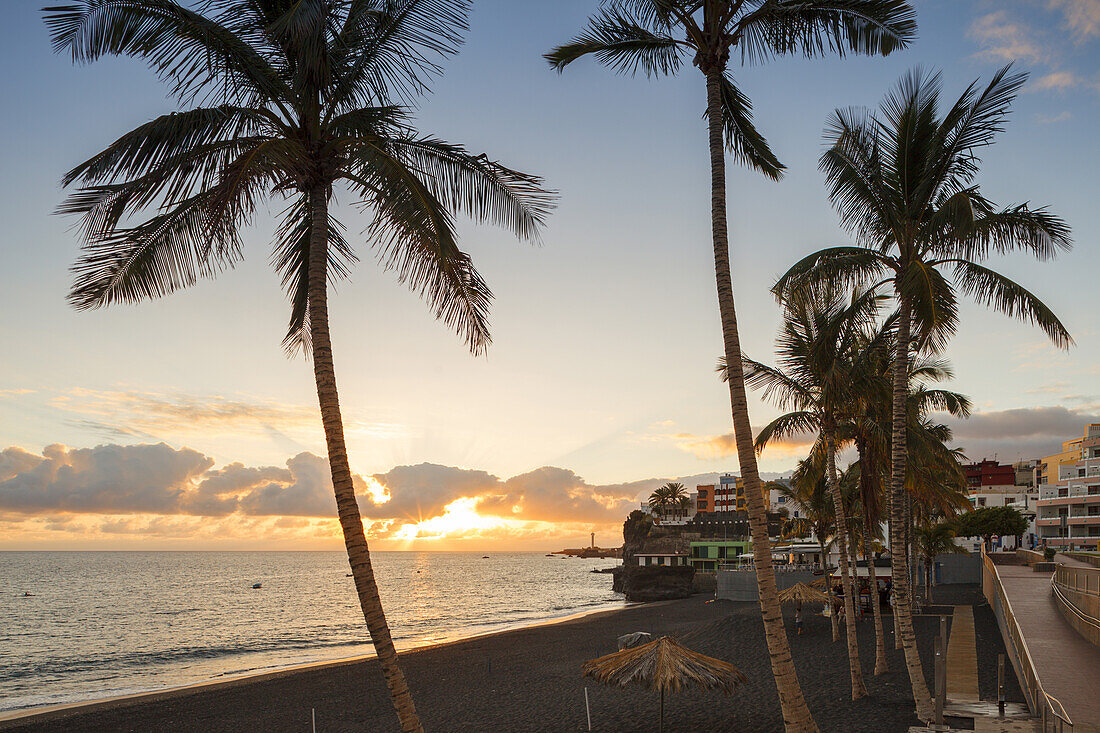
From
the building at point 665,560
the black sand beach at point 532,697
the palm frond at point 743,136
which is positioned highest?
the palm frond at point 743,136

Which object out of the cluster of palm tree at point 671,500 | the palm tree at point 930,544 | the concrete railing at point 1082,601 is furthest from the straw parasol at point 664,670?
the cluster of palm tree at point 671,500

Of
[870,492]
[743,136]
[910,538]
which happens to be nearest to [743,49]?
[743,136]

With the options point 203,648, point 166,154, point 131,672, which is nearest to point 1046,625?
point 166,154

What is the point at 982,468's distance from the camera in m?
130

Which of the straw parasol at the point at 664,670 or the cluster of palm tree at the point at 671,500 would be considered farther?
the cluster of palm tree at the point at 671,500

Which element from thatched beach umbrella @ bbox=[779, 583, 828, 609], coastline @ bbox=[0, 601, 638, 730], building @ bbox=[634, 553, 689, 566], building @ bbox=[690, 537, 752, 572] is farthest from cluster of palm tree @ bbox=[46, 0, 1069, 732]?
building @ bbox=[690, 537, 752, 572]

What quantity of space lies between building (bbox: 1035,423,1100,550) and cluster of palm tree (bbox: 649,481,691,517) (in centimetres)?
5616

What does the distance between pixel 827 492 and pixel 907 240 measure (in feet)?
62.5

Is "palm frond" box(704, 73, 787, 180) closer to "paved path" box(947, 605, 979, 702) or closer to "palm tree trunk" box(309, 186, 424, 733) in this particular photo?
"palm tree trunk" box(309, 186, 424, 733)

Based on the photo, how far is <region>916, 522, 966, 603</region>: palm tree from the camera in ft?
125

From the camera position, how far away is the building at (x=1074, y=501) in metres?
71.9

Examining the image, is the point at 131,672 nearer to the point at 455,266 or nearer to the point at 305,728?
the point at 305,728

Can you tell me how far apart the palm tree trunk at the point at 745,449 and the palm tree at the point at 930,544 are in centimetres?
3050

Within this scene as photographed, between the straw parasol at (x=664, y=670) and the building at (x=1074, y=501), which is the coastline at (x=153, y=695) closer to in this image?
the straw parasol at (x=664, y=670)
